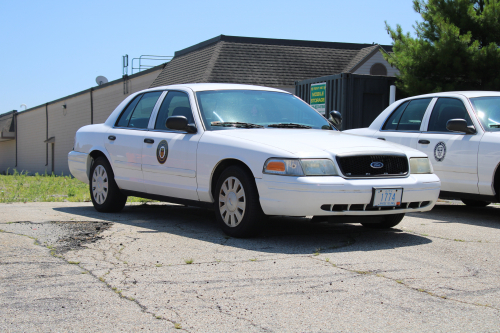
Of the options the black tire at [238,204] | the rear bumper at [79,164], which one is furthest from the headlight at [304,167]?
the rear bumper at [79,164]

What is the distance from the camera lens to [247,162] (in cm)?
566

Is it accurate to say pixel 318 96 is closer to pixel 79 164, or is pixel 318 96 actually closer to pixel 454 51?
pixel 454 51

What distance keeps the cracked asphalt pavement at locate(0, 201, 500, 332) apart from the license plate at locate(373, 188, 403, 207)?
392 mm

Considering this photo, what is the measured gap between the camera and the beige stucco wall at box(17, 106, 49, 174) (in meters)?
49.4

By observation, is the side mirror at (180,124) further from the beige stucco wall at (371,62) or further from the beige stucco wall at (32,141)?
the beige stucco wall at (32,141)

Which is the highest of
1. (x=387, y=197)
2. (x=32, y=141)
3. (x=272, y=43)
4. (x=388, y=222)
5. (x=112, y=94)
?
(x=272, y=43)

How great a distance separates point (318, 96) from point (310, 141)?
33.1 ft

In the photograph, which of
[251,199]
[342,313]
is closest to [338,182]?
[251,199]

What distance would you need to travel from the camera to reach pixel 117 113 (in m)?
8.02

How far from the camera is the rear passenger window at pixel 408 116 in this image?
8414 mm

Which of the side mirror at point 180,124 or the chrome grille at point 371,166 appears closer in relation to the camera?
the chrome grille at point 371,166

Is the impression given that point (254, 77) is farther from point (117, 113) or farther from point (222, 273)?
point (222, 273)

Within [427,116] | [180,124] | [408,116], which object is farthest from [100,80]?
[180,124]

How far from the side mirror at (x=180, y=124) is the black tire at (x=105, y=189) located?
167cm
